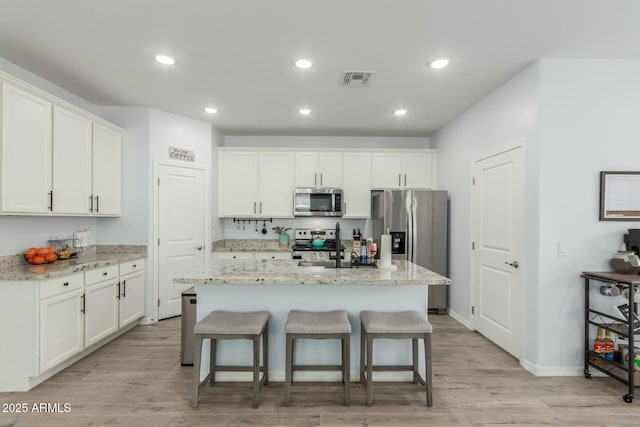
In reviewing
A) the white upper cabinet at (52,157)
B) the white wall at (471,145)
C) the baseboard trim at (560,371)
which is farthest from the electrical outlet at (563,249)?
the white upper cabinet at (52,157)

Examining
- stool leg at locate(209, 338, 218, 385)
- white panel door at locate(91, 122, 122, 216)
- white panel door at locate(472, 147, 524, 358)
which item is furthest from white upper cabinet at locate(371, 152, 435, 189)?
white panel door at locate(91, 122, 122, 216)

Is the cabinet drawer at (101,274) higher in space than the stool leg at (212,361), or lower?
higher

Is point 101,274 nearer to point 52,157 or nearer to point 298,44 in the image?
point 52,157

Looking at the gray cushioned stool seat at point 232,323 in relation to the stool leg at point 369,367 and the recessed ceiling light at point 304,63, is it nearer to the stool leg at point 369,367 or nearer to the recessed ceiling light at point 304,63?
the stool leg at point 369,367

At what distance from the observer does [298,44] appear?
8.46 ft

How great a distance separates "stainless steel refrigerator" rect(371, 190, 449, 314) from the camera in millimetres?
4582

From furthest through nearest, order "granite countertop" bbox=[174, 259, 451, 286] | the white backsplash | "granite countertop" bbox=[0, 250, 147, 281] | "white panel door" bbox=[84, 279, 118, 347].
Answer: the white backsplash
"white panel door" bbox=[84, 279, 118, 347]
"granite countertop" bbox=[0, 250, 147, 281]
"granite countertop" bbox=[174, 259, 451, 286]

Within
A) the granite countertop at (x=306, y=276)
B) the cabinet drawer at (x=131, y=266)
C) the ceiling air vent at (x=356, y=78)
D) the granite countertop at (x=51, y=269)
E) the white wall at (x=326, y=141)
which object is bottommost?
the cabinet drawer at (x=131, y=266)

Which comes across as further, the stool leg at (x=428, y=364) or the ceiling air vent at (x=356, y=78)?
the ceiling air vent at (x=356, y=78)

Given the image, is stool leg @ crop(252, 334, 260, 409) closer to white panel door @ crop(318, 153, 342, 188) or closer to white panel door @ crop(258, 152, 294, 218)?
white panel door @ crop(258, 152, 294, 218)

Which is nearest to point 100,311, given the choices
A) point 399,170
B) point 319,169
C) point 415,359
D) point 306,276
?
point 306,276

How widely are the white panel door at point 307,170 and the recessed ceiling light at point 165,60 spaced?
251 cm

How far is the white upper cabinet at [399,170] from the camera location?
5.16m

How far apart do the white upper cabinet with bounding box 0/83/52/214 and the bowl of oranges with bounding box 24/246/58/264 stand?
39 cm
